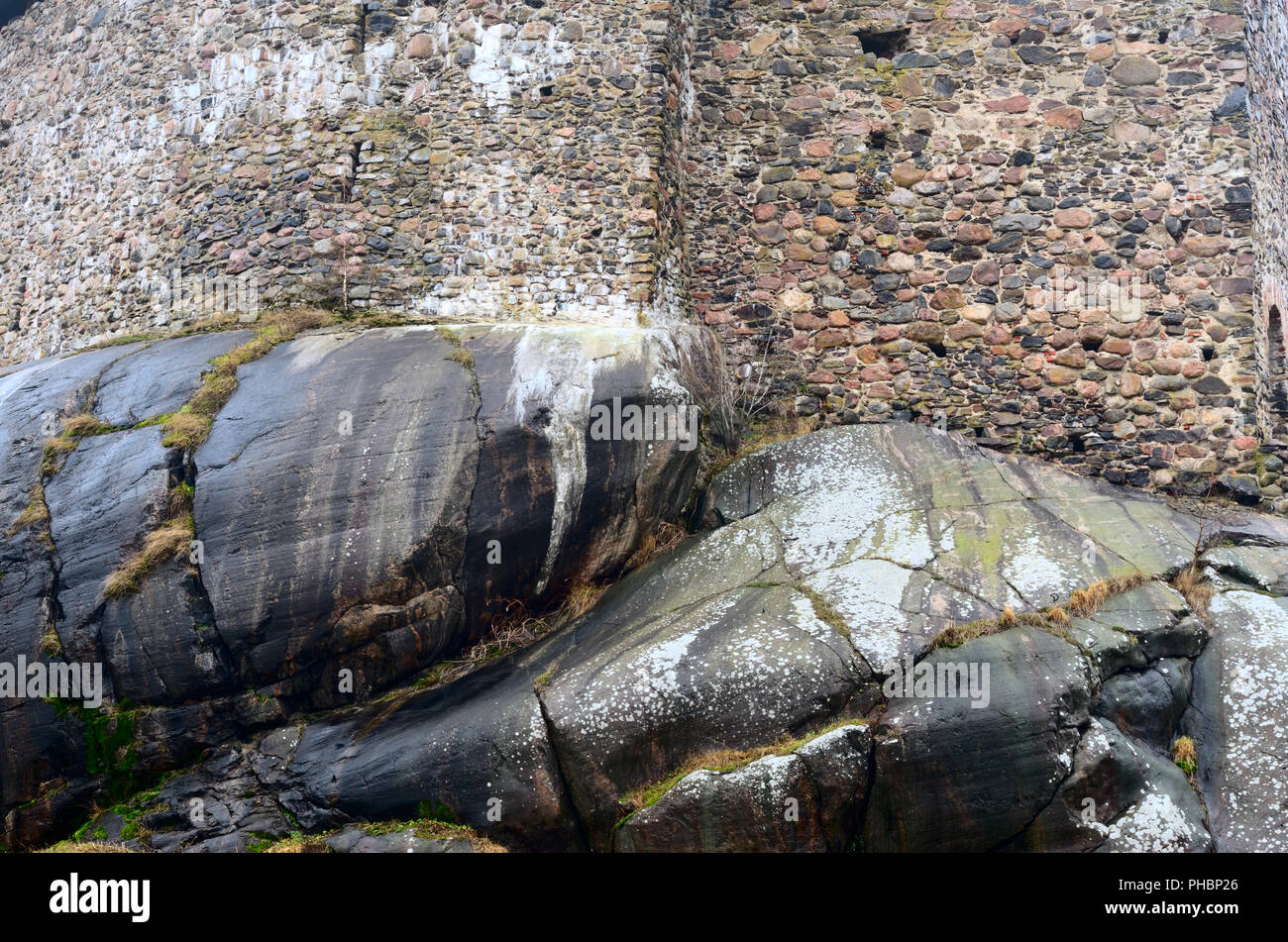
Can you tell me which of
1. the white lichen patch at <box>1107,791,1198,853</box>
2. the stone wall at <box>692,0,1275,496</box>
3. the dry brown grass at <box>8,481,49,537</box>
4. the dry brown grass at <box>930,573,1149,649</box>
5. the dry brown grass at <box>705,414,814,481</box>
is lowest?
the white lichen patch at <box>1107,791,1198,853</box>

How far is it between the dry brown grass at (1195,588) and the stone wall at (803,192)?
147 cm

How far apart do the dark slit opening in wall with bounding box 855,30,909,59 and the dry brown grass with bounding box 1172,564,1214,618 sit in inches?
225

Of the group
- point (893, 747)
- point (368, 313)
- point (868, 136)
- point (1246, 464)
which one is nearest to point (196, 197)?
point (368, 313)

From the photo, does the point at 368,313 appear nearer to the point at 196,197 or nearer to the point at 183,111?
the point at 196,197

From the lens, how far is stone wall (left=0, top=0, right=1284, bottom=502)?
406 inches

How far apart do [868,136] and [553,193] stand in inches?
123

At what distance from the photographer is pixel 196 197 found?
1140 centimetres

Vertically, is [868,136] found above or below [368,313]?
above

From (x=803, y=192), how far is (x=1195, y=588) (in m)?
5.08

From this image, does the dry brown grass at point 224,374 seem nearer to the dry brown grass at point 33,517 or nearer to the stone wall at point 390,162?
the stone wall at point 390,162

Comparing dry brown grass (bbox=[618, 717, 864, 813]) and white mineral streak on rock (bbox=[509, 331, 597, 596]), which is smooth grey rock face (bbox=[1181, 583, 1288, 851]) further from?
white mineral streak on rock (bbox=[509, 331, 597, 596])

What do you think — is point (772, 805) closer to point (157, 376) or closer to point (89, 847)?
point (89, 847)

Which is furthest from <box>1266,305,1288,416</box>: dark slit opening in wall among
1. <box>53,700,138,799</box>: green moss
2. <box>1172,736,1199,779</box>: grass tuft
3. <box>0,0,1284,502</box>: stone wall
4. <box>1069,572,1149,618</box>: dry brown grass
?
<box>53,700,138,799</box>: green moss

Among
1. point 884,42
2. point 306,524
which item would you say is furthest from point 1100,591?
point 884,42
